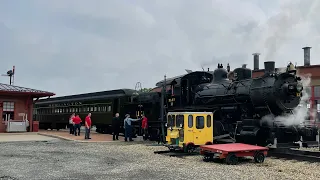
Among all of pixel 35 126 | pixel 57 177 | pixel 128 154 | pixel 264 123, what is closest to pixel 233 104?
pixel 264 123

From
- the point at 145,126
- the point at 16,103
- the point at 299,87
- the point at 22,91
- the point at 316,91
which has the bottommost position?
the point at 145,126

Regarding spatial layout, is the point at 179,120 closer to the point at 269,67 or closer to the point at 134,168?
the point at 269,67

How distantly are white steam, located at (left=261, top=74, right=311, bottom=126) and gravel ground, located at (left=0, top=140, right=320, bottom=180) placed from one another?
59.9 inches

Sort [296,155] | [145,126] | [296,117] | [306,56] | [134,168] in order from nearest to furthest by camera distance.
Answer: [134,168] < [296,155] < [296,117] < [145,126] < [306,56]

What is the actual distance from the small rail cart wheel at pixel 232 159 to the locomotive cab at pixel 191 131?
8.59ft

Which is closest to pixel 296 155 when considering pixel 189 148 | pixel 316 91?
pixel 189 148

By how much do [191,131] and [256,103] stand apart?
2565 millimetres

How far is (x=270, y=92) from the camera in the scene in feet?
40.5

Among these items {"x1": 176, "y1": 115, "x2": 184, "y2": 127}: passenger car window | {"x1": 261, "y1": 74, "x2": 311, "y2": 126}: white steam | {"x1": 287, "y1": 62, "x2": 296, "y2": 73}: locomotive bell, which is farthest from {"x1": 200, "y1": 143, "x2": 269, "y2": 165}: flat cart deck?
{"x1": 287, "y1": 62, "x2": 296, "y2": 73}: locomotive bell

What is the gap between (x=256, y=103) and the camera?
1290 cm

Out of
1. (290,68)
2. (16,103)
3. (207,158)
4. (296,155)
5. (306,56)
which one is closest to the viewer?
(207,158)

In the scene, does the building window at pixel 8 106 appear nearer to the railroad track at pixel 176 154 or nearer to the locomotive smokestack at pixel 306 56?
the railroad track at pixel 176 154

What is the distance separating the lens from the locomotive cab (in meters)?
12.8

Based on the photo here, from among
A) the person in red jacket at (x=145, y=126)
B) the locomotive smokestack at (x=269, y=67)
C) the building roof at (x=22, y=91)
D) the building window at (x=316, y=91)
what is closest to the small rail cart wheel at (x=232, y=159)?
the locomotive smokestack at (x=269, y=67)
